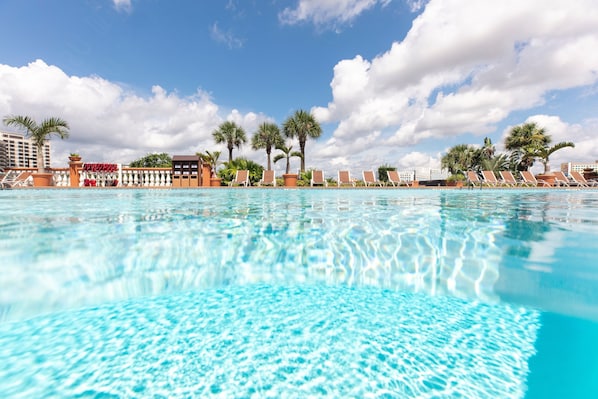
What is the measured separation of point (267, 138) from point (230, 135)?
4.69 meters

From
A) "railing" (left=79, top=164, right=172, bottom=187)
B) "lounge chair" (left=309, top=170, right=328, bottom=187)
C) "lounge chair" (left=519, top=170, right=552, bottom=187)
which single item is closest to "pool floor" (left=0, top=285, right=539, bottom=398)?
"lounge chair" (left=309, top=170, right=328, bottom=187)

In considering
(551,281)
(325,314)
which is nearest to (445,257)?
(551,281)

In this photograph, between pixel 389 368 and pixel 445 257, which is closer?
pixel 389 368

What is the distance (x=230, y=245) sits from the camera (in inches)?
128

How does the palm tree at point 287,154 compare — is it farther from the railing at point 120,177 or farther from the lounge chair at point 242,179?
the railing at point 120,177

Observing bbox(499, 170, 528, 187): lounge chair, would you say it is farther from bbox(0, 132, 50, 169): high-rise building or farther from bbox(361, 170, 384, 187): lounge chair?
bbox(0, 132, 50, 169): high-rise building

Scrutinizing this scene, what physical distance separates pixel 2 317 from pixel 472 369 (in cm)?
276

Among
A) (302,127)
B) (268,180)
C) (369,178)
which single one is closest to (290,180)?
(268,180)

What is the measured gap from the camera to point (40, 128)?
15.5 meters

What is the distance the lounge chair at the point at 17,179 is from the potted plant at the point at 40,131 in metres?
0.97

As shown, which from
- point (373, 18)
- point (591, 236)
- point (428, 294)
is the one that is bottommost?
point (428, 294)

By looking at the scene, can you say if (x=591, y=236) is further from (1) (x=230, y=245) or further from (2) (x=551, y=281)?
(1) (x=230, y=245)

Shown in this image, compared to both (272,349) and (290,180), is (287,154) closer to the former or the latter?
(290,180)

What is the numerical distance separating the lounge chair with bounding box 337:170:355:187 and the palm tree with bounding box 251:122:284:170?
9885 millimetres
